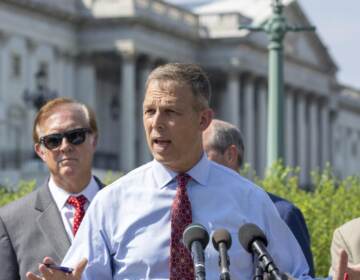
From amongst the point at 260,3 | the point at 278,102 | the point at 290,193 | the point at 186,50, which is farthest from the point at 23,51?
the point at 290,193

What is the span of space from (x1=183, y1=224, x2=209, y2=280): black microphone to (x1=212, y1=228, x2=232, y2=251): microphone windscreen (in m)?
0.04

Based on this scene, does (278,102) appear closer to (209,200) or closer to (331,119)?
(209,200)

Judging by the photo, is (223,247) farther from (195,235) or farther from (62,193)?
(62,193)

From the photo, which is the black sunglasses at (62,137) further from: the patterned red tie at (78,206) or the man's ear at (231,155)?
the man's ear at (231,155)

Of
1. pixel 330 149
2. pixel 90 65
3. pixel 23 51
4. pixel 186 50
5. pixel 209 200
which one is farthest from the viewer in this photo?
pixel 330 149

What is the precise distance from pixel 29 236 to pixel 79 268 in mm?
1822

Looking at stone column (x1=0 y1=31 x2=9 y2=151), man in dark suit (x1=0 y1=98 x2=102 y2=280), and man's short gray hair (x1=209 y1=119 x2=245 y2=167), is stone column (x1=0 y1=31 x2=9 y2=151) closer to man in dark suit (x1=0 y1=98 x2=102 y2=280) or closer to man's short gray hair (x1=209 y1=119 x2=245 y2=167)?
man's short gray hair (x1=209 y1=119 x2=245 y2=167)

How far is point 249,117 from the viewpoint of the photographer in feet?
280

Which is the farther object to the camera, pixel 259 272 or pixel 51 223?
pixel 51 223

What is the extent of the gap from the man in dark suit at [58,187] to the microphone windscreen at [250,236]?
6.41 feet

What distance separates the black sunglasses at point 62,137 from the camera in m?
8.05

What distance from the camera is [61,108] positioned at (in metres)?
8.15

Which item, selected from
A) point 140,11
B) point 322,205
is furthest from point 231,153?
point 140,11

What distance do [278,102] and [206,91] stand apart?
14.6 meters
